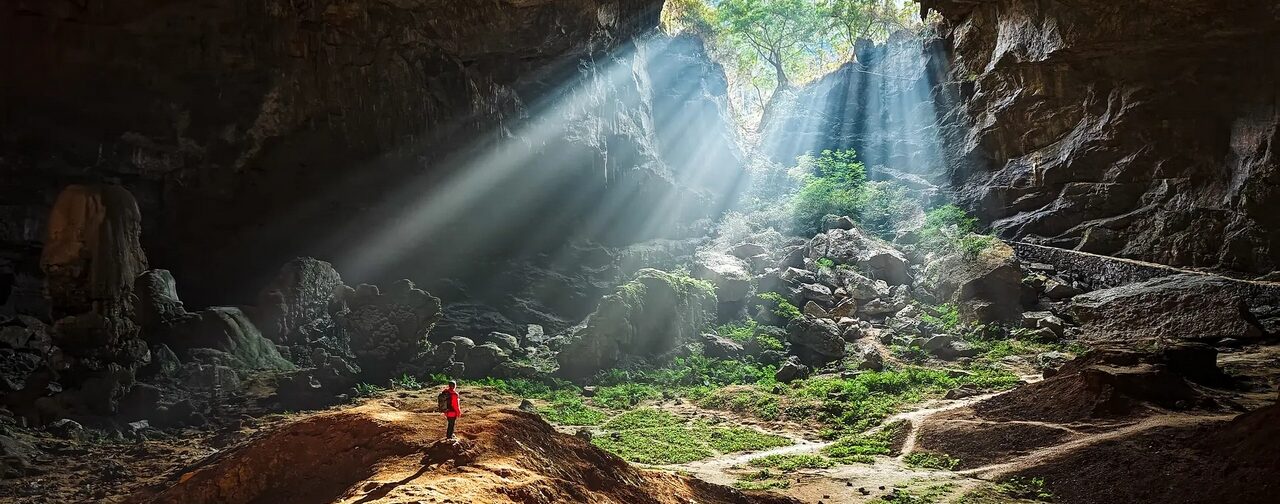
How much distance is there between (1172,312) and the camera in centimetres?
1457

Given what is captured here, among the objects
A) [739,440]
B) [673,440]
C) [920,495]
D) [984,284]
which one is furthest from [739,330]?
[920,495]

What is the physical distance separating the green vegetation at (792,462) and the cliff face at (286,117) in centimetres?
1493

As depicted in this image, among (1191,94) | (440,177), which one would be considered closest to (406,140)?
(440,177)

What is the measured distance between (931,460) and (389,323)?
11.2 metres

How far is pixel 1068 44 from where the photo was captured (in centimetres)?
2000

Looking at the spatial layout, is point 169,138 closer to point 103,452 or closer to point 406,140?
point 406,140

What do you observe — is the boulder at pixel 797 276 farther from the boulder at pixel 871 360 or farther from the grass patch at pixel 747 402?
the grass patch at pixel 747 402

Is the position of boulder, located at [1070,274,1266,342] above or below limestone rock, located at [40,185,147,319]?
below

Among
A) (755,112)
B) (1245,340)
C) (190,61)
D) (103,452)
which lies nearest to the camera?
(103,452)

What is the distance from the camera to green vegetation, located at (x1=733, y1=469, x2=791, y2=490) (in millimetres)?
7613

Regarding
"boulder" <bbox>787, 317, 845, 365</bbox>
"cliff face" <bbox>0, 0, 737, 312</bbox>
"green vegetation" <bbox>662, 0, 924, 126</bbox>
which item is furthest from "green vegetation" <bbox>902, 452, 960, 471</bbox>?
"green vegetation" <bbox>662, 0, 924, 126</bbox>

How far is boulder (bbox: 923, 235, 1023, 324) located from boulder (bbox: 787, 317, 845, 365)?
4203mm

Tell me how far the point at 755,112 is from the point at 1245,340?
113 feet

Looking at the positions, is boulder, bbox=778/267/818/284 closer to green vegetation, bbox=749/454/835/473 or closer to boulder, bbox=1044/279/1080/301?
boulder, bbox=1044/279/1080/301
